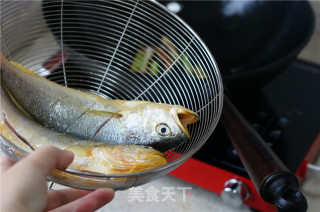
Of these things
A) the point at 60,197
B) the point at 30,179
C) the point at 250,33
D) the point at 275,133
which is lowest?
the point at 60,197

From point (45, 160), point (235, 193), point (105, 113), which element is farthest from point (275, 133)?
point (45, 160)

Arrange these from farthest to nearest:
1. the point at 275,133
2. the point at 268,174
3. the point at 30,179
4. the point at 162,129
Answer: the point at 275,133 → the point at 162,129 → the point at 268,174 → the point at 30,179

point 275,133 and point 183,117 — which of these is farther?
point 275,133

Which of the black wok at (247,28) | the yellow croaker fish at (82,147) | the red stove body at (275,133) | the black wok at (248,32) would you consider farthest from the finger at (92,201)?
the black wok at (247,28)

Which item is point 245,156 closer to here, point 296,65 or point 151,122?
point 151,122

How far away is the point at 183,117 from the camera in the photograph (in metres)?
0.67

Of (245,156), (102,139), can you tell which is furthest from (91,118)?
(245,156)

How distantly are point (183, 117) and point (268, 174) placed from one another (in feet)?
0.61

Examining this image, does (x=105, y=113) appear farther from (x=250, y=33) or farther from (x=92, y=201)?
(x=250, y=33)

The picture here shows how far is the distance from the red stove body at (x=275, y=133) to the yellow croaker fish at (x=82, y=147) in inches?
9.4

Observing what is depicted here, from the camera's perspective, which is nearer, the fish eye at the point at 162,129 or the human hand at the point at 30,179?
the human hand at the point at 30,179

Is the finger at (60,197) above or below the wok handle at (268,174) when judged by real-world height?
below

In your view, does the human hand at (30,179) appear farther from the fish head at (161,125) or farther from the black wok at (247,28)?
the black wok at (247,28)

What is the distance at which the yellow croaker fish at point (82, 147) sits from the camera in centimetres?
60
